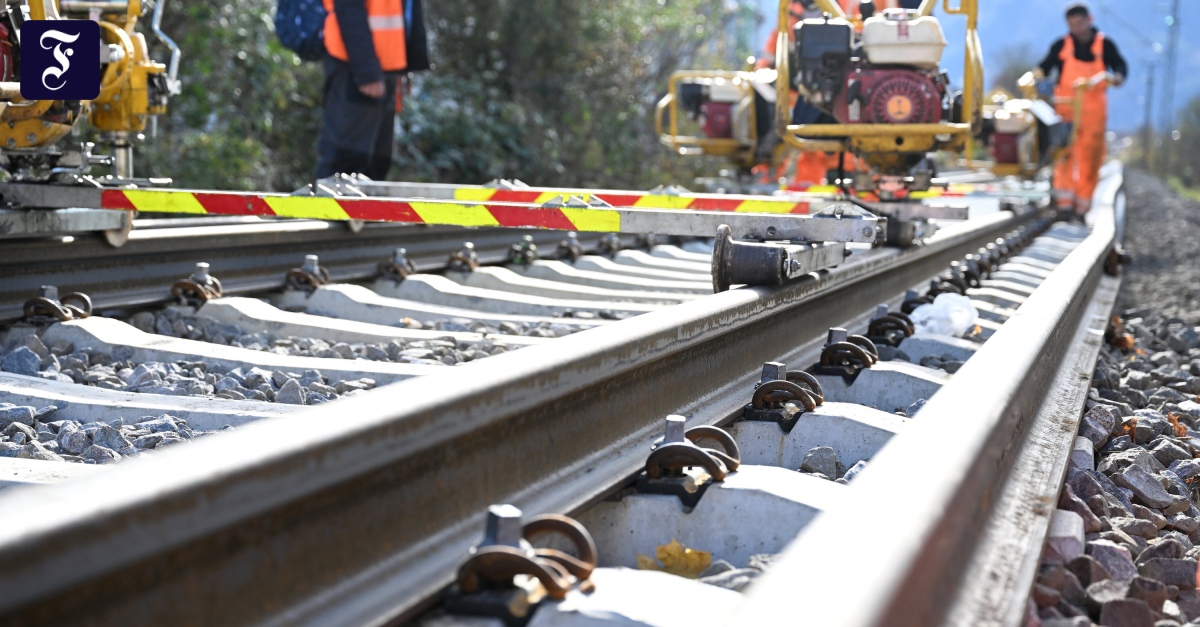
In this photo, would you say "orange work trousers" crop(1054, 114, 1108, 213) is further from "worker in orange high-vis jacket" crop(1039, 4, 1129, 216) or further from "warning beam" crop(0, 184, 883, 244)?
"warning beam" crop(0, 184, 883, 244)

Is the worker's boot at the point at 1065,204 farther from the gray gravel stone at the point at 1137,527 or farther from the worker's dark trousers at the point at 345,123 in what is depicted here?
the gray gravel stone at the point at 1137,527

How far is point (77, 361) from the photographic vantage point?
369 centimetres

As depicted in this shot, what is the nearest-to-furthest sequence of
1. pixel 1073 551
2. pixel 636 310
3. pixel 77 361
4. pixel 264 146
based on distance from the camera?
pixel 1073 551 → pixel 77 361 → pixel 636 310 → pixel 264 146

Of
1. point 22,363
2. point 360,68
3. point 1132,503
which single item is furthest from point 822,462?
point 360,68

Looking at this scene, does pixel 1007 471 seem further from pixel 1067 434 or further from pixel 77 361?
pixel 77 361

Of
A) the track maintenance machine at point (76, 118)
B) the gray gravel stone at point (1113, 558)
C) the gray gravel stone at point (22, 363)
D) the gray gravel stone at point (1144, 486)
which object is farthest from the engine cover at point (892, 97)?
the gray gravel stone at point (1113, 558)

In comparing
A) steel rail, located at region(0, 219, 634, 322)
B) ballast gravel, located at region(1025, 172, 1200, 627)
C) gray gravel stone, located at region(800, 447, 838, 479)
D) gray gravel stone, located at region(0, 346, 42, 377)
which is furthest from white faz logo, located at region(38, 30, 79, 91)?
ballast gravel, located at region(1025, 172, 1200, 627)

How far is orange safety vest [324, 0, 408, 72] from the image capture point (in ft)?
22.9

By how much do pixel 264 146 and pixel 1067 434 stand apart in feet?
Result: 30.2

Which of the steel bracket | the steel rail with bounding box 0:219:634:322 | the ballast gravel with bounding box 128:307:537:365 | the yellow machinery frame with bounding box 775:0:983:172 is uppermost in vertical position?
the yellow machinery frame with bounding box 775:0:983:172

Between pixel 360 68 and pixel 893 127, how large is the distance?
298cm

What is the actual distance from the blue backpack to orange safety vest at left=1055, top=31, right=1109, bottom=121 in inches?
335

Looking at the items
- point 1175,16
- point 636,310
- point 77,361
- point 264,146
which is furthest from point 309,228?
point 1175,16

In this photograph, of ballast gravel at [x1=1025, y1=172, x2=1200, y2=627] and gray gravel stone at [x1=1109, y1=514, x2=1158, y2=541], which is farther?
gray gravel stone at [x1=1109, y1=514, x2=1158, y2=541]
